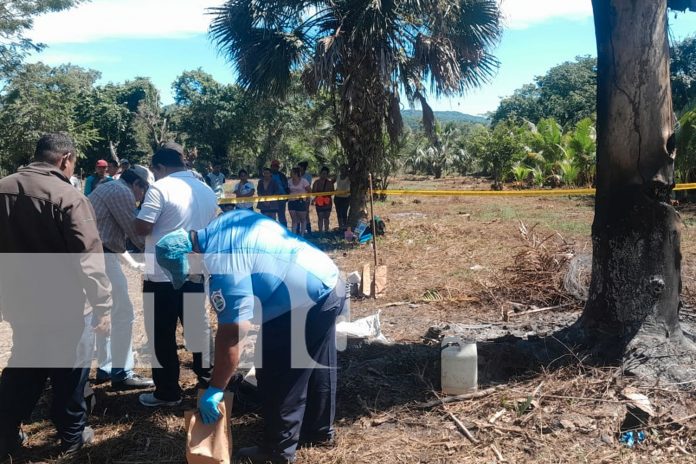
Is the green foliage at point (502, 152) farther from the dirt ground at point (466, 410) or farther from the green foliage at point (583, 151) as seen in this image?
the dirt ground at point (466, 410)

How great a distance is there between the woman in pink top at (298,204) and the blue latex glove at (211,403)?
8.66 meters

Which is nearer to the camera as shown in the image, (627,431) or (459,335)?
(627,431)

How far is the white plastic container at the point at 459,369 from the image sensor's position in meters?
3.82

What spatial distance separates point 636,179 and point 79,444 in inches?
157

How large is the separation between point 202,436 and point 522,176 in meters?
21.0

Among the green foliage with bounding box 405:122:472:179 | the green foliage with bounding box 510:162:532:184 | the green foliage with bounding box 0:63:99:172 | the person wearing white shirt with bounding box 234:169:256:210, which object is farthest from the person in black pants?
the green foliage with bounding box 405:122:472:179

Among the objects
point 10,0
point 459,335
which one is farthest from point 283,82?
point 10,0

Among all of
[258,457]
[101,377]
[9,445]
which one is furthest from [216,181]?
[258,457]

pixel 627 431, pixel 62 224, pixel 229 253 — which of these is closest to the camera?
pixel 229 253

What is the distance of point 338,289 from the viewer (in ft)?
10.5

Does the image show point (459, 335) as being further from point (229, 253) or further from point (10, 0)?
point (10, 0)

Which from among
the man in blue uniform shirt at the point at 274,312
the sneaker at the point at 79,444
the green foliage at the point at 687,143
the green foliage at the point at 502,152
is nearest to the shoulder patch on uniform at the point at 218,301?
the man in blue uniform shirt at the point at 274,312

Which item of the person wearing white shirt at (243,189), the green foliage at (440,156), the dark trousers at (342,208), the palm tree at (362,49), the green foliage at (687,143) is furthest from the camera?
the green foliage at (440,156)

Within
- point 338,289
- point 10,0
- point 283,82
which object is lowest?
point 338,289
